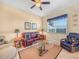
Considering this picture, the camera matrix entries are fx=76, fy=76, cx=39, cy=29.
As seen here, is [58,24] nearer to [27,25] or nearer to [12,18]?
[27,25]

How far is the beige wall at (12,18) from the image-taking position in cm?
436

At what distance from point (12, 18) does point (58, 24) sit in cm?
335

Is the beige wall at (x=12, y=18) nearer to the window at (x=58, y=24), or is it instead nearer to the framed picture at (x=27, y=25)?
the framed picture at (x=27, y=25)

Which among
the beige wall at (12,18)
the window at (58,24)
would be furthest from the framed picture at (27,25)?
the window at (58,24)

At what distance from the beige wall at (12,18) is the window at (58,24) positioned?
176 centimetres

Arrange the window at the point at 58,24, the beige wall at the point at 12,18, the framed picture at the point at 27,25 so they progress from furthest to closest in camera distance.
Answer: the framed picture at the point at 27,25, the window at the point at 58,24, the beige wall at the point at 12,18

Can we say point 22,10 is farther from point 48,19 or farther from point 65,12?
point 65,12

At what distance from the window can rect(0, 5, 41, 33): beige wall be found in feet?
5.76

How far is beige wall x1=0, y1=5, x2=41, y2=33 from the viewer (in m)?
4.36

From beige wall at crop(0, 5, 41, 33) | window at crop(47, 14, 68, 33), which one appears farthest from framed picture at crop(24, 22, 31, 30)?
window at crop(47, 14, 68, 33)

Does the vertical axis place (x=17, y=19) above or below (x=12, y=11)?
below

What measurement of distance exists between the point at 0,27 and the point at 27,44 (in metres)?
1.87

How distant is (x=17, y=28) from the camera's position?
16.8 ft

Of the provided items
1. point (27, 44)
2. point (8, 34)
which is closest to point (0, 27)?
point (8, 34)
